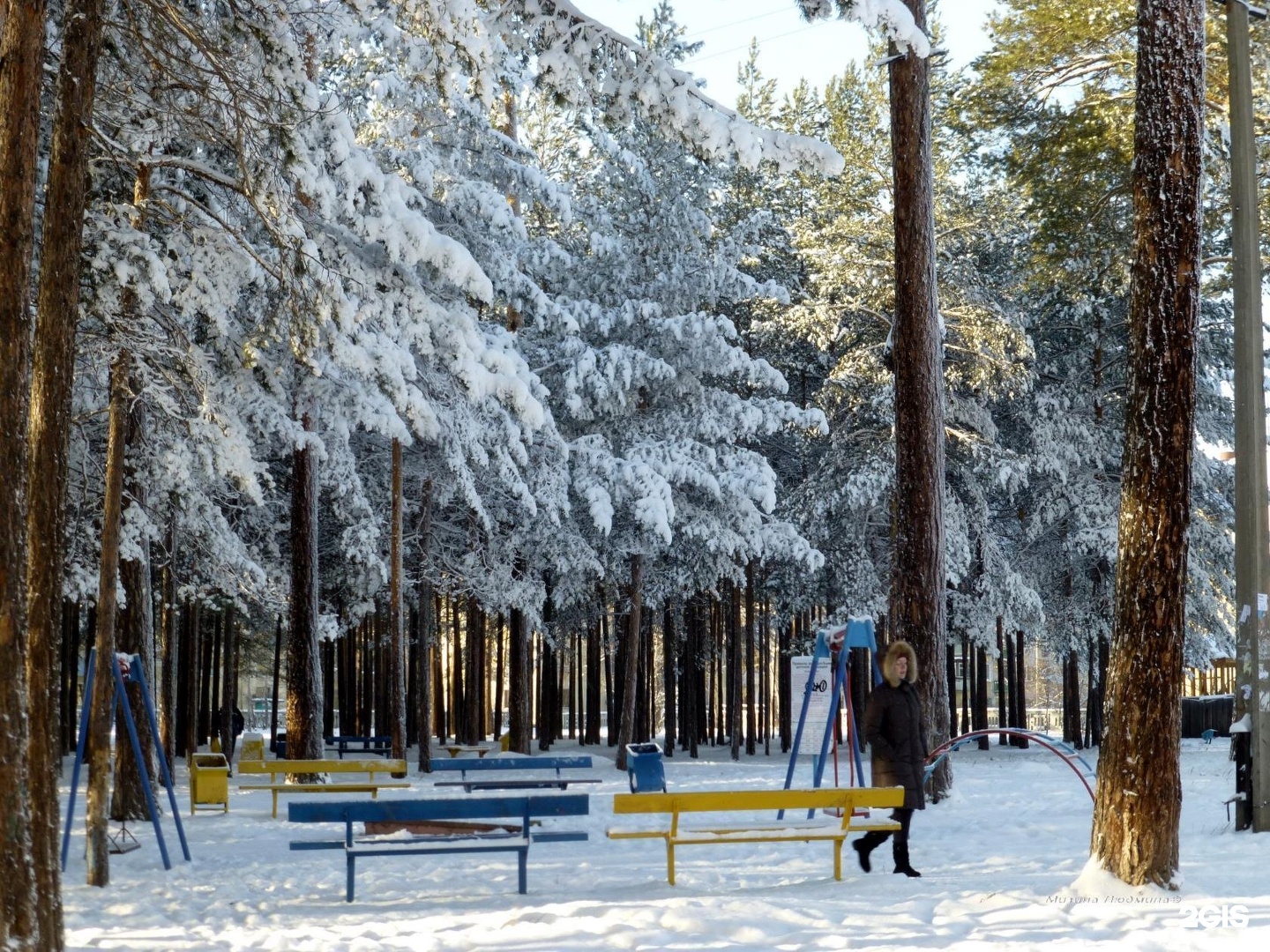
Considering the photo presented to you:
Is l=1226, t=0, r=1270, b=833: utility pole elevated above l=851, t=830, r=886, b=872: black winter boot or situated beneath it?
elevated above

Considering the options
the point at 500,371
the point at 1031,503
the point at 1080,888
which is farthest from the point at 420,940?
the point at 1031,503

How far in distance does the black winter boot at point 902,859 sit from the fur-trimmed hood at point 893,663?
3.51 ft

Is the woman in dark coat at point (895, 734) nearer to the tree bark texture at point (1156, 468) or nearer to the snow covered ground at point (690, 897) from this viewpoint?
the snow covered ground at point (690, 897)

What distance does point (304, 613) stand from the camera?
1848 cm

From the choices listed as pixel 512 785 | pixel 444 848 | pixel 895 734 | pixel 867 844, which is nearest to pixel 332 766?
pixel 512 785

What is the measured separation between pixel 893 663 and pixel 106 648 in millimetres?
5825

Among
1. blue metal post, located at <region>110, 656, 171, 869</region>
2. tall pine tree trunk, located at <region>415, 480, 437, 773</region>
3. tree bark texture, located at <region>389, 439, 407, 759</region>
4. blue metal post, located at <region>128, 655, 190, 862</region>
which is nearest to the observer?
blue metal post, located at <region>110, 656, 171, 869</region>

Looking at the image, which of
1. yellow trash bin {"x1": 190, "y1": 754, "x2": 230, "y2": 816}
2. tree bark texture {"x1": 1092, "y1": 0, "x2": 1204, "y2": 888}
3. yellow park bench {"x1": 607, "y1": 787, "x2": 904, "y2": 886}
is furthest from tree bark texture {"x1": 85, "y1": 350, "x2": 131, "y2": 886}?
tree bark texture {"x1": 1092, "y1": 0, "x2": 1204, "y2": 888}

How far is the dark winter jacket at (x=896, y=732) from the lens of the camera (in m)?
9.67

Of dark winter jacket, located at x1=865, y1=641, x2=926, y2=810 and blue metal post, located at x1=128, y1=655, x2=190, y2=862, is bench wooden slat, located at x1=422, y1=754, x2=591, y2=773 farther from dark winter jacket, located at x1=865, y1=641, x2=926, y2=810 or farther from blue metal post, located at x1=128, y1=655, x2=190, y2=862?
dark winter jacket, located at x1=865, y1=641, x2=926, y2=810

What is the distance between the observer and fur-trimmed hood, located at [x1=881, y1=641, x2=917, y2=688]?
9711mm

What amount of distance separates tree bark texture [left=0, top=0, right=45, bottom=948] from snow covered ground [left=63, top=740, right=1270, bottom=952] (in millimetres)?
1656

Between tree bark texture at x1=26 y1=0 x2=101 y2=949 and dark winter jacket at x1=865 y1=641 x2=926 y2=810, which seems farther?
dark winter jacket at x1=865 y1=641 x2=926 y2=810

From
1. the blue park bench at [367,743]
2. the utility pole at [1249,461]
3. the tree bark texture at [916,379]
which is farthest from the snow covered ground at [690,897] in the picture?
the blue park bench at [367,743]
